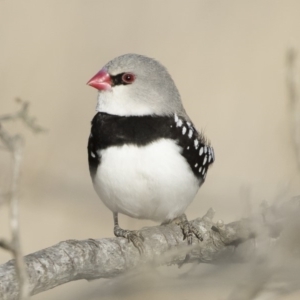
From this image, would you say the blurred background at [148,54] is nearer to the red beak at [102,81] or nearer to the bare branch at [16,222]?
the red beak at [102,81]

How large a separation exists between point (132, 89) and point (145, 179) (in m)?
0.54

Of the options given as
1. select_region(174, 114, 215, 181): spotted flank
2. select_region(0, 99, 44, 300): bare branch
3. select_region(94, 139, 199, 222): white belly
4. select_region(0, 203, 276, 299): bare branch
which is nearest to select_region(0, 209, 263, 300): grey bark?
select_region(0, 203, 276, 299): bare branch

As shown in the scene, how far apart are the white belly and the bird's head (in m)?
0.28

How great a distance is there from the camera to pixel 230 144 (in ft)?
17.1

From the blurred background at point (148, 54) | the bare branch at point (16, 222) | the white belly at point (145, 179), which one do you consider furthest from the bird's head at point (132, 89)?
the bare branch at point (16, 222)

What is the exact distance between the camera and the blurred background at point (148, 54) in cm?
512

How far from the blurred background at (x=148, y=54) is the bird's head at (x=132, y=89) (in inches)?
55.4

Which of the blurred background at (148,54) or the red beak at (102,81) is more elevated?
the blurred background at (148,54)

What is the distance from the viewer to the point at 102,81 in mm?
3607

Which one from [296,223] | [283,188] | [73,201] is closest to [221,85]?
[73,201]

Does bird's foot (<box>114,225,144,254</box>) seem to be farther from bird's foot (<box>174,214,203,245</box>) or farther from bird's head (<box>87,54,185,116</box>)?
bird's head (<box>87,54,185,116</box>)

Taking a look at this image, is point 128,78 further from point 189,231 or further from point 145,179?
point 189,231

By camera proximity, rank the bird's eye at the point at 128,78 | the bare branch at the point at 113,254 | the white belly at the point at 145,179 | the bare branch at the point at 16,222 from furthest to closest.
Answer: the bird's eye at the point at 128,78
the white belly at the point at 145,179
the bare branch at the point at 113,254
the bare branch at the point at 16,222

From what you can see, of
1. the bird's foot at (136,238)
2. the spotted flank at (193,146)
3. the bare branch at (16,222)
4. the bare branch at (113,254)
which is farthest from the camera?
the spotted flank at (193,146)
